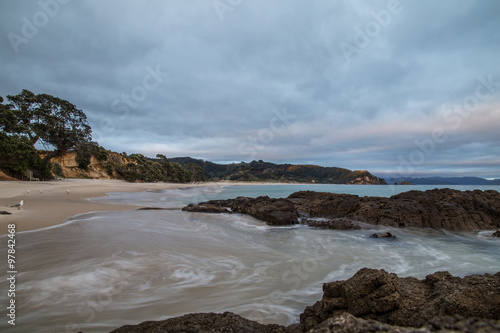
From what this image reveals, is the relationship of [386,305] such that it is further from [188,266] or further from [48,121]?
[48,121]

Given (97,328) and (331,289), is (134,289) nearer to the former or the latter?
(97,328)

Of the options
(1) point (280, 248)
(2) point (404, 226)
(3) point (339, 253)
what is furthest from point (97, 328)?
(2) point (404, 226)

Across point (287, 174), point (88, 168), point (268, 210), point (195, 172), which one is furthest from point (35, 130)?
point (287, 174)

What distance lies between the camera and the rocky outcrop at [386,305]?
2062 millimetres

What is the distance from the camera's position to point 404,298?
241 cm

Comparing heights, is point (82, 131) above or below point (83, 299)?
above

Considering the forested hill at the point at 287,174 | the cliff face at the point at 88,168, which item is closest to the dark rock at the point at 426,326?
the cliff face at the point at 88,168

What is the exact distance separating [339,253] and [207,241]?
429cm

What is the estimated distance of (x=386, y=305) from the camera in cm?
236

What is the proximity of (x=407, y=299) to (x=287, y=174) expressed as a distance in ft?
468

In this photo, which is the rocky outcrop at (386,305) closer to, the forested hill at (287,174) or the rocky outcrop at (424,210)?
the rocky outcrop at (424,210)

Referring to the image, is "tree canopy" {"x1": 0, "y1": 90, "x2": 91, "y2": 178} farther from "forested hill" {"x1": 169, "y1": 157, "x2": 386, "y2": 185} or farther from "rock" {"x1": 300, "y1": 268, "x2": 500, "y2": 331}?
"forested hill" {"x1": 169, "y1": 157, "x2": 386, "y2": 185}

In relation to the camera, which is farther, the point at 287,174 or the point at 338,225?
the point at 287,174

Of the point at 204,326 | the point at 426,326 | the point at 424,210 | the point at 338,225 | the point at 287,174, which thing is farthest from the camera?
the point at 287,174
